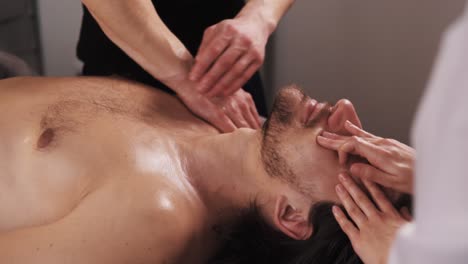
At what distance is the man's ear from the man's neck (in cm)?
7

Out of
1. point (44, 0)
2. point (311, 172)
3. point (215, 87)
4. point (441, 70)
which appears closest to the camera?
point (441, 70)

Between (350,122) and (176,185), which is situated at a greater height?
(350,122)

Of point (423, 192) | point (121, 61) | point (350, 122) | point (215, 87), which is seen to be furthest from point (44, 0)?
point (423, 192)

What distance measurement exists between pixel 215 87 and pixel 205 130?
0.33ft

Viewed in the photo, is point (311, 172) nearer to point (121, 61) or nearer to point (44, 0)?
point (121, 61)

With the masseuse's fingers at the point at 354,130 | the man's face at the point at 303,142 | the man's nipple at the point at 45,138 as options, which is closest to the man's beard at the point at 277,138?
the man's face at the point at 303,142

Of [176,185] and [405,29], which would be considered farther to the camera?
[405,29]

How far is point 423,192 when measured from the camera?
0.45 meters

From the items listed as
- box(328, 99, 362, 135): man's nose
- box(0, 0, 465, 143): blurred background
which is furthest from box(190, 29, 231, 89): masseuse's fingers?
box(0, 0, 465, 143): blurred background

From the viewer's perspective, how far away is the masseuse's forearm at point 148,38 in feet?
4.59

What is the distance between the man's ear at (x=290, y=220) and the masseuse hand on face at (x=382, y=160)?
140 millimetres

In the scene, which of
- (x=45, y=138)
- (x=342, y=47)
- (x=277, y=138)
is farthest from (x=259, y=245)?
(x=342, y=47)

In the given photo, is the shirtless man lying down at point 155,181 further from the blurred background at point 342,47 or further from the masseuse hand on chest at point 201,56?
the blurred background at point 342,47

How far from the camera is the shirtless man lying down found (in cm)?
110
